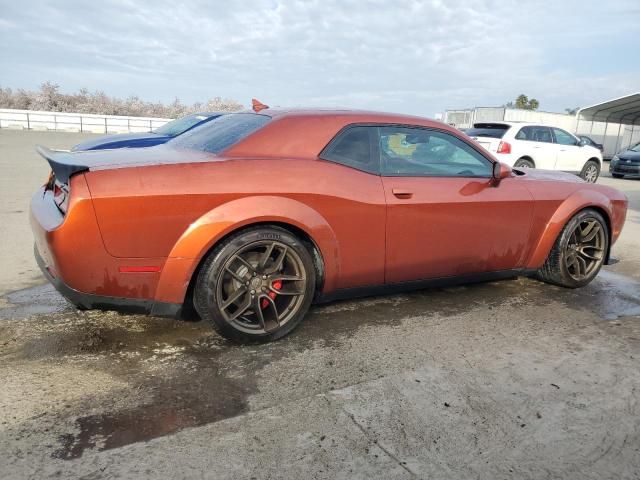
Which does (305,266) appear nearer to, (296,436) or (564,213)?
(296,436)

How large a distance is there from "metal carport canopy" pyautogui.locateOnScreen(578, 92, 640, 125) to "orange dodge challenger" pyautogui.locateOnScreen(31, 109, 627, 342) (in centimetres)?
2234

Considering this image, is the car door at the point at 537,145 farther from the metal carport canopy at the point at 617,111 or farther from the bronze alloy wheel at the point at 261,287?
the metal carport canopy at the point at 617,111

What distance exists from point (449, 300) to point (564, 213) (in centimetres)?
121

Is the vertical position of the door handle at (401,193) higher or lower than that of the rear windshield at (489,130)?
lower

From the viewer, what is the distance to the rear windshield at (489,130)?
11.5 metres

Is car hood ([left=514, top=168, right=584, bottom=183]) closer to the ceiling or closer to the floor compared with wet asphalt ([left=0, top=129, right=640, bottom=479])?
closer to the ceiling

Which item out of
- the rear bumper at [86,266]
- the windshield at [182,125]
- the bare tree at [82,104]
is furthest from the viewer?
the bare tree at [82,104]

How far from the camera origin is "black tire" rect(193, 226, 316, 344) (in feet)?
9.35

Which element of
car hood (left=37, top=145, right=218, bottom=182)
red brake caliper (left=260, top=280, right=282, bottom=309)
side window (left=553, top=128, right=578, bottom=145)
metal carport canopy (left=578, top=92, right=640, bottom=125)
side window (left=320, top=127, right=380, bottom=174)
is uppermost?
metal carport canopy (left=578, top=92, right=640, bottom=125)

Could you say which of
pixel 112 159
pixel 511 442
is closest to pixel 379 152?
pixel 112 159

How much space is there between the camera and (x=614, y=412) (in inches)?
97.7

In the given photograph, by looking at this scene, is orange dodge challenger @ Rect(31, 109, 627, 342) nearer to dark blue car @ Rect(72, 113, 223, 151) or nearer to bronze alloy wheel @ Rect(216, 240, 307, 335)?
bronze alloy wheel @ Rect(216, 240, 307, 335)

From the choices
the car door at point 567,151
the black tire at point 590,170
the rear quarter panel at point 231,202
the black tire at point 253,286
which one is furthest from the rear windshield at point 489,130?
the black tire at point 253,286

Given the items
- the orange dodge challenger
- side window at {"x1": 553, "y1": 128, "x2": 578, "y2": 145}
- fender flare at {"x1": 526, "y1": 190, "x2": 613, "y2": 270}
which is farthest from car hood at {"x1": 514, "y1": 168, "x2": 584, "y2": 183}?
side window at {"x1": 553, "y1": 128, "x2": 578, "y2": 145}
